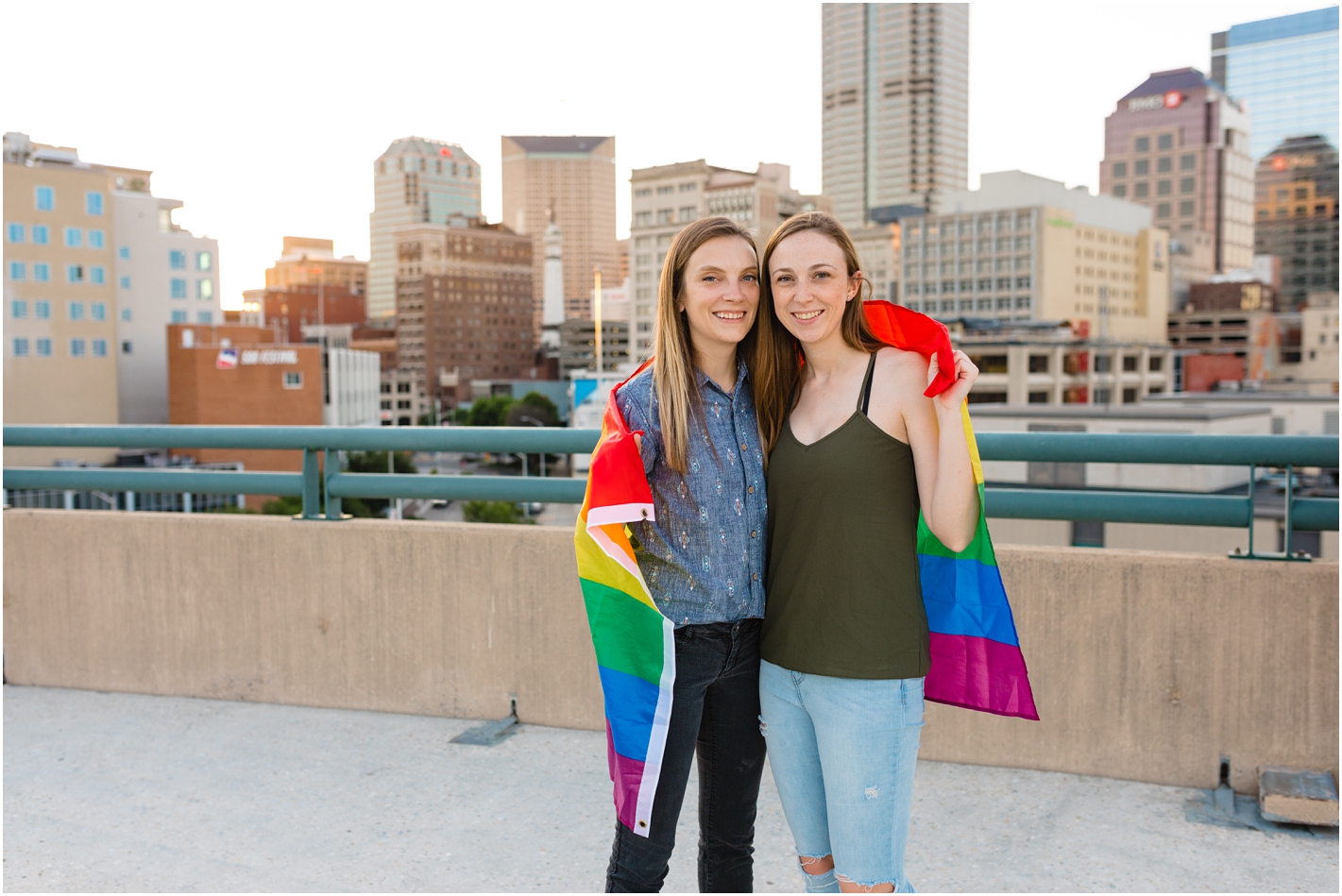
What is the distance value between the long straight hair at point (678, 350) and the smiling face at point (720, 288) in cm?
3

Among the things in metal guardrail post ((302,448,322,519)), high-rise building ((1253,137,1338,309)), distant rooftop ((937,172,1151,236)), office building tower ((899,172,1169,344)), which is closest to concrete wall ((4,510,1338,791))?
metal guardrail post ((302,448,322,519))

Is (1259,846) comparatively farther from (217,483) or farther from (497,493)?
(217,483)

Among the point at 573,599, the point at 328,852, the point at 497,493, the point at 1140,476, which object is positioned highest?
the point at 497,493

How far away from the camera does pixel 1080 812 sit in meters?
3.69

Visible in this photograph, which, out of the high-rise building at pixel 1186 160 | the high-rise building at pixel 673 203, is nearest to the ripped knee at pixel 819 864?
the high-rise building at pixel 673 203

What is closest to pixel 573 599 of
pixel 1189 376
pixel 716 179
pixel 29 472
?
pixel 29 472

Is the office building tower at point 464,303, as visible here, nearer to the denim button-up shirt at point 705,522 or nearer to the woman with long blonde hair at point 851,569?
the denim button-up shirt at point 705,522

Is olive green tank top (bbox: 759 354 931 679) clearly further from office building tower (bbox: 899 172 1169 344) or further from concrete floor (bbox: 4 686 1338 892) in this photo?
office building tower (bbox: 899 172 1169 344)

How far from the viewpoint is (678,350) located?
2561 millimetres

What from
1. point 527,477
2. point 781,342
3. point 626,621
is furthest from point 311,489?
point 781,342

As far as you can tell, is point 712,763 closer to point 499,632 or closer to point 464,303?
point 499,632

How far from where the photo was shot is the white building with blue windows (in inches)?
3637

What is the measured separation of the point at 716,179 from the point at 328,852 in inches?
6170

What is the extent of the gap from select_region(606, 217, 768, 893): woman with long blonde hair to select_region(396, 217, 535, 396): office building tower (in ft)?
571
